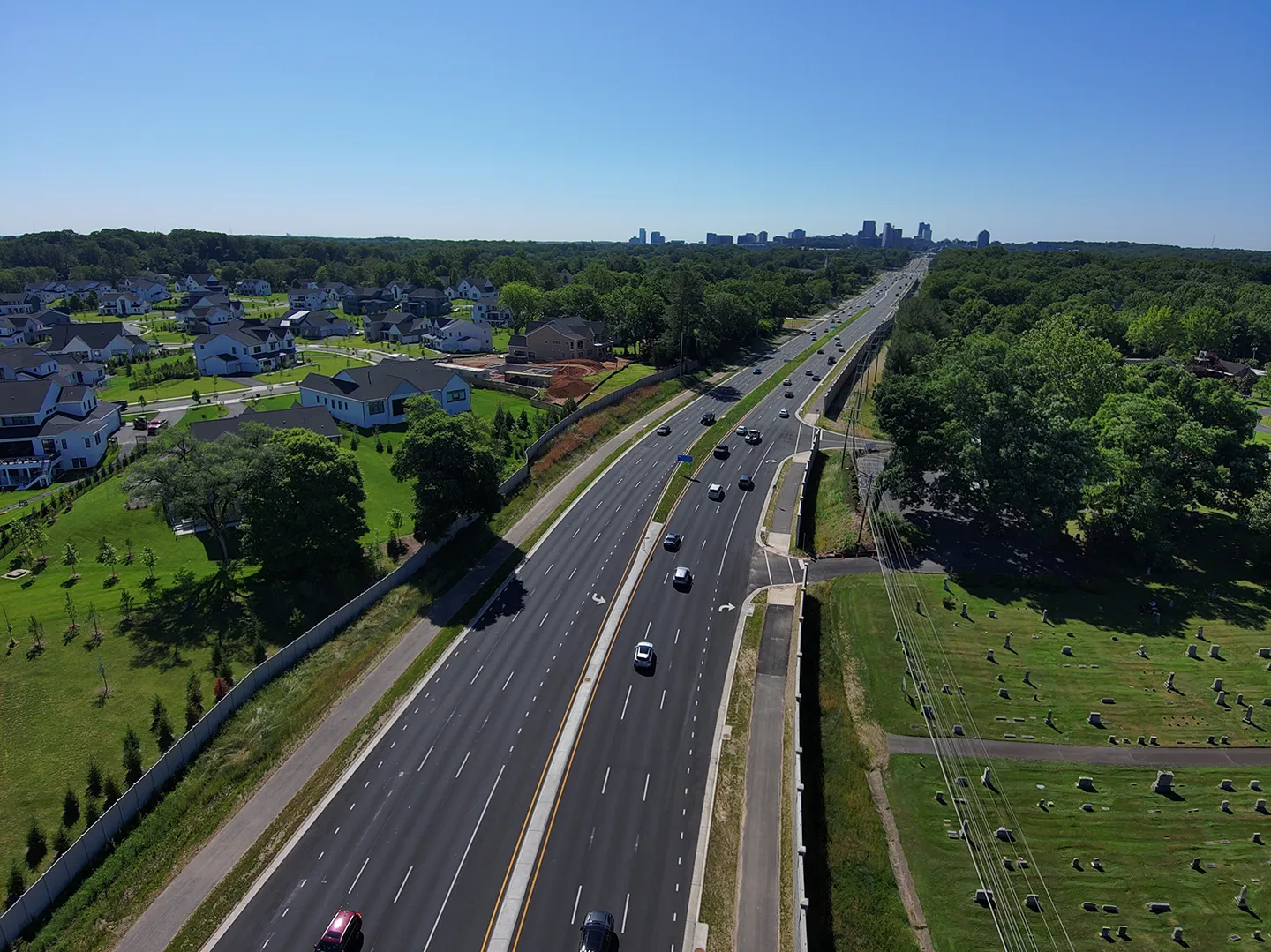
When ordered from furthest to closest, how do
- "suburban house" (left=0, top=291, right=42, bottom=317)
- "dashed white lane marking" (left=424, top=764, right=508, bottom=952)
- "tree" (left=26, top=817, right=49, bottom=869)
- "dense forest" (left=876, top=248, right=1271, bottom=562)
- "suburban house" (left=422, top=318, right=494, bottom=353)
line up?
"suburban house" (left=0, top=291, right=42, bottom=317) → "suburban house" (left=422, top=318, right=494, bottom=353) → "dense forest" (left=876, top=248, right=1271, bottom=562) → "tree" (left=26, top=817, right=49, bottom=869) → "dashed white lane marking" (left=424, top=764, right=508, bottom=952)

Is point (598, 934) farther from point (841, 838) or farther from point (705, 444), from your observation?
point (705, 444)

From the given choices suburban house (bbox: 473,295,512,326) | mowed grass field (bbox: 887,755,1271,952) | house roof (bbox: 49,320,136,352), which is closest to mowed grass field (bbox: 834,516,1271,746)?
mowed grass field (bbox: 887,755,1271,952)

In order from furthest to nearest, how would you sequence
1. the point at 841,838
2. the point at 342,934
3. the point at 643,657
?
the point at 643,657
the point at 841,838
the point at 342,934

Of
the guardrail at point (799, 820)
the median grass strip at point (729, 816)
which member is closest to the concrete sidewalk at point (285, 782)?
the median grass strip at point (729, 816)

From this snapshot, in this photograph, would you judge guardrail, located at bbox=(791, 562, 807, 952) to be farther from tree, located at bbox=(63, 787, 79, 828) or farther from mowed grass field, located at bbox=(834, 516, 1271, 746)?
tree, located at bbox=(63, 787, 79, 828)

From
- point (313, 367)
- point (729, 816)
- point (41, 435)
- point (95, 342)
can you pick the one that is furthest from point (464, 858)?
point (95, 342)

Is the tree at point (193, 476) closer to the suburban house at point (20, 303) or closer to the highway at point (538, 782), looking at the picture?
the highway at point (538, 782)

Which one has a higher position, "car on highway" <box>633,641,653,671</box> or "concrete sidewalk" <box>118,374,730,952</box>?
"car on highway" <box>633,641,653,671</box>
